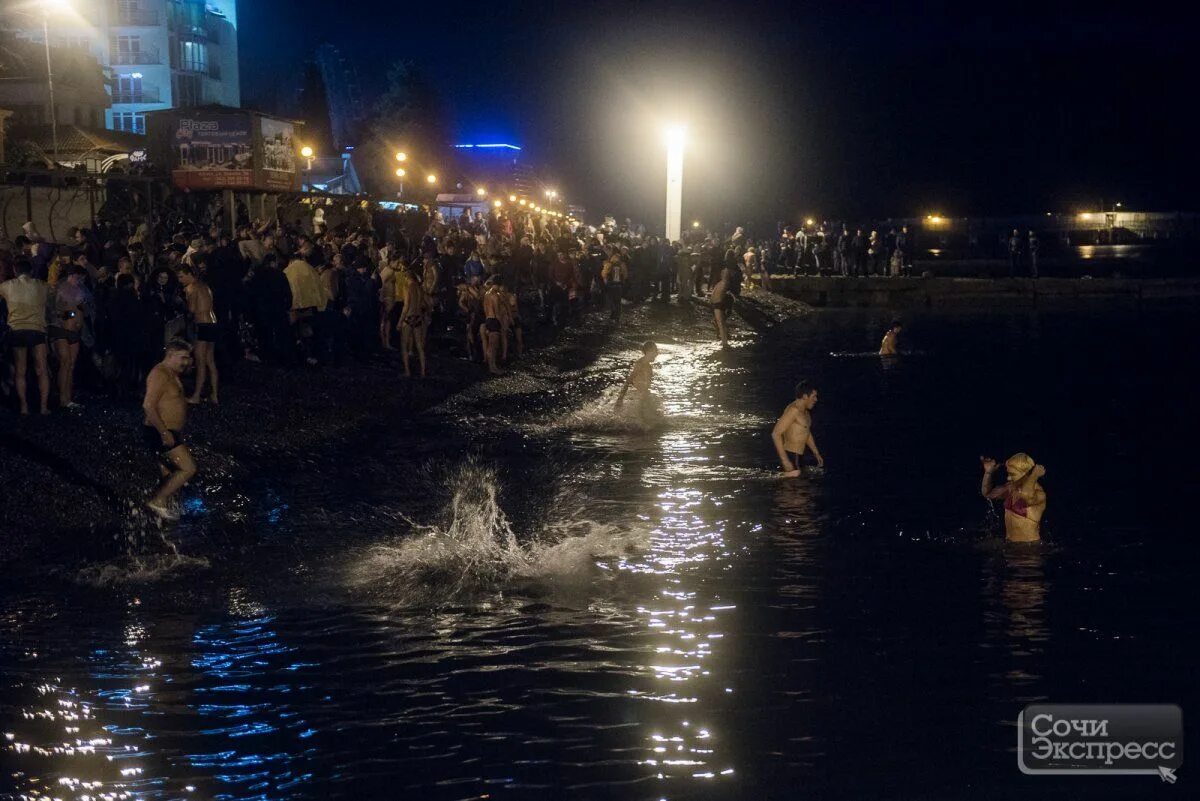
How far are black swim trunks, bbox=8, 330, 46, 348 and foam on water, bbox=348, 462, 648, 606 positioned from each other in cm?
459

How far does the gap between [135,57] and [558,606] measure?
70738 mm

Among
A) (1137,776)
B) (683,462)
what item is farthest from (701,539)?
(1137,776)

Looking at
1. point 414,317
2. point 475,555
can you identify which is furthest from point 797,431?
point 414,317

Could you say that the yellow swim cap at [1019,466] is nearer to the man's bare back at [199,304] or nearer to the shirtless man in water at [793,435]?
the shirtless man in water at [793,435]

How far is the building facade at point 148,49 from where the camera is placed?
229 feet

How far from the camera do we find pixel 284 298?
1817 centimetres

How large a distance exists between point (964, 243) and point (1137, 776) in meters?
64.5

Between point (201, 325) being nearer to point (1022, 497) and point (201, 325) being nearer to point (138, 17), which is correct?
point (1022, 497)

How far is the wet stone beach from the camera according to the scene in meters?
6.95

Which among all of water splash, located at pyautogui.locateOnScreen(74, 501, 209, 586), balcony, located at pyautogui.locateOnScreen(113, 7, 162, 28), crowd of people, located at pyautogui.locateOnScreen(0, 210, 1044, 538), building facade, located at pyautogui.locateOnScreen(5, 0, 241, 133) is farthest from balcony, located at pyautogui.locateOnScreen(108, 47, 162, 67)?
water splash, located at pyautogui.locateOnScreen(74, 501, 209, 586)

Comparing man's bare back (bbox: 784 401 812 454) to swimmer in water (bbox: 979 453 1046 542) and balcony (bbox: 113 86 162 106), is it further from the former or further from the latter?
balcony (bbox: 113 86 162 106)

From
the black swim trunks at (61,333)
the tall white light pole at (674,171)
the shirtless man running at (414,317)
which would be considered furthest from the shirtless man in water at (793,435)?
the tall white light pole at (674,171)

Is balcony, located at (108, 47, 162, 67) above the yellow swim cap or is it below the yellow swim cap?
above

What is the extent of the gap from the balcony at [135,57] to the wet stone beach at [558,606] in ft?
199
